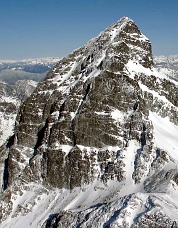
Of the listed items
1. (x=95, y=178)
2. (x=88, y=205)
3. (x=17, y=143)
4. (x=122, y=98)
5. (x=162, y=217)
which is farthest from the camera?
(x=17, y=143)

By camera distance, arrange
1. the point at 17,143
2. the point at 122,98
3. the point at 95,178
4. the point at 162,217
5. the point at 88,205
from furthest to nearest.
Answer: the point at 17,143
the point at 122,98
the point at 95,178
the point at 88,205
the point at 162,217

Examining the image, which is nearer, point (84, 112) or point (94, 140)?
point (94, 140)

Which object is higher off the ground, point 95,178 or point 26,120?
point 26,120

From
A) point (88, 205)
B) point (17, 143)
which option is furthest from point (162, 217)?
point (17, 143)

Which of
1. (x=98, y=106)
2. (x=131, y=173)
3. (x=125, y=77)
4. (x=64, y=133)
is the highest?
(x=125, y=77)

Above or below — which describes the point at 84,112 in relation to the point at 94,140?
above

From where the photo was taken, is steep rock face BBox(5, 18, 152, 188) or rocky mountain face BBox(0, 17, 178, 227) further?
steep rock face BBox(5, 18, 152, 188)

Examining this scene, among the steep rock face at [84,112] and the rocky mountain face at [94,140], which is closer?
the rocky mountain face at [94,140]

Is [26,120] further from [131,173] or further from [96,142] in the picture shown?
[131,173]
